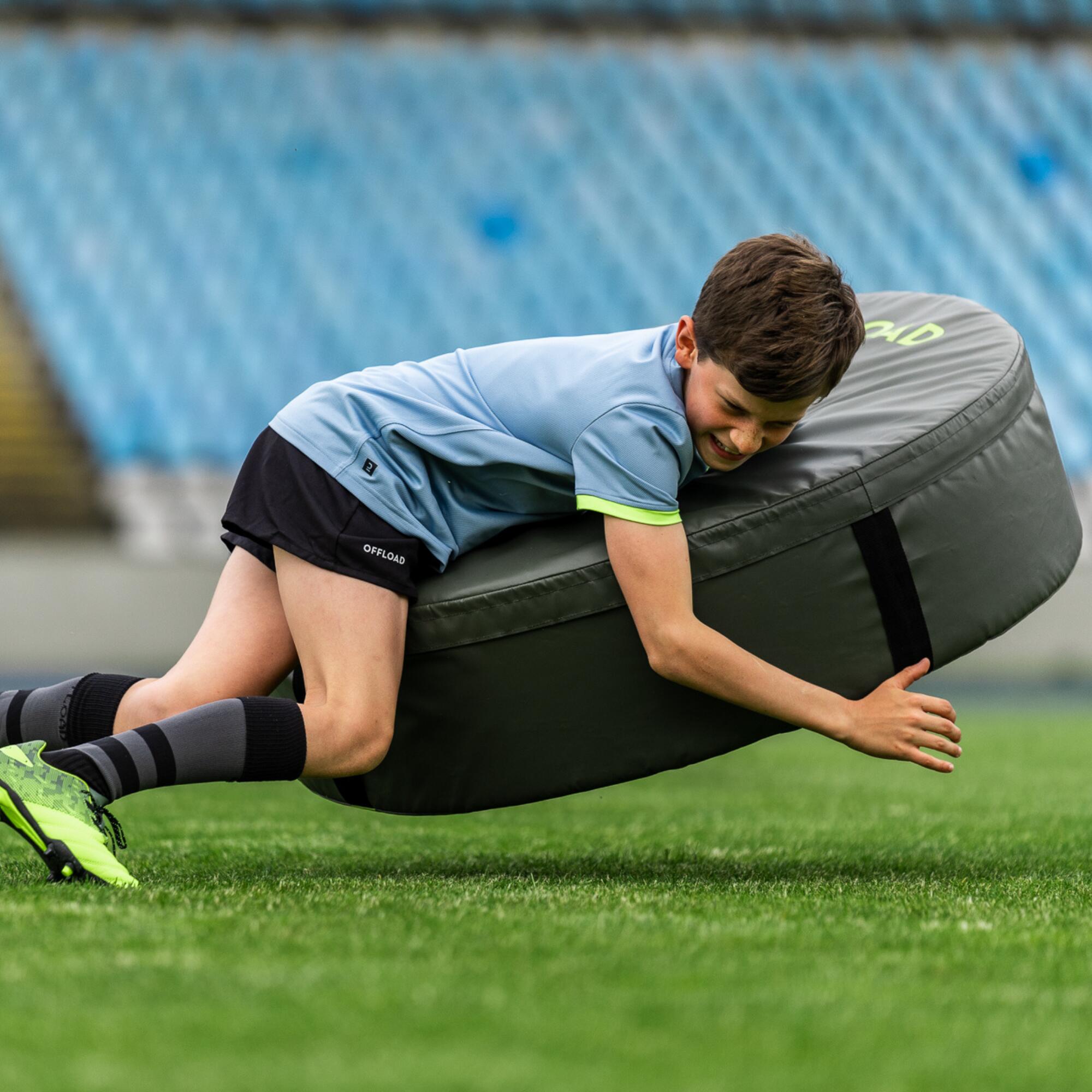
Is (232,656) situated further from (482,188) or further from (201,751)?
(482,188)

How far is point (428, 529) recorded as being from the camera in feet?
8.11

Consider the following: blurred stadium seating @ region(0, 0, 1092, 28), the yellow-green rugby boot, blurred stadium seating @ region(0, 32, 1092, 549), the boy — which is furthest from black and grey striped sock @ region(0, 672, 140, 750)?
blurred stadium seating @ region(0, 0, 1092, 28)

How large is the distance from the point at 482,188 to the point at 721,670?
11.9 m

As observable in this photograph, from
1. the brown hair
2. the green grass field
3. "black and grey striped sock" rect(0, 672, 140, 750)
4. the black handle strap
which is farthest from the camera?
"black and grey striped sock" rect(0, 672, 140, 750)

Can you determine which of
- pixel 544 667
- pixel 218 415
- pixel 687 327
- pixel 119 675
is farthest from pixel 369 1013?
pixel 218 415

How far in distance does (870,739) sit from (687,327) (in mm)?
717

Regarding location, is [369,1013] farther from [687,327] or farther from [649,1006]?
[687,327]

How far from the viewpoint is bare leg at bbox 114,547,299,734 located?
97.9 inches

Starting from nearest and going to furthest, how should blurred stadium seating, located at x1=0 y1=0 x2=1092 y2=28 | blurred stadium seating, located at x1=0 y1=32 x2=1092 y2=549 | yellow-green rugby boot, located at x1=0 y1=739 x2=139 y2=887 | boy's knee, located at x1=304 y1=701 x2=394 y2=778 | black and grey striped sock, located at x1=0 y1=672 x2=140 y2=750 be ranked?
yellow-green rugby boot, located at x1=0 y1=739 x2=139 y2=887
boy's knee, located at x1=304 y1=701 x2=394 y2=778
black and grey striped sock, located at x1=0 y1=672 x2=140 y2=750
blurred stadium seating, located at x1=0 y1=32 x2=1092 y2=549
blurred stadium seating, located at x1=0 y1=0 x2=1092 y2=28

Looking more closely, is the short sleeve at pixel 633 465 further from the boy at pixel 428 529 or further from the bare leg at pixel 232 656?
the bare leg at pixel 232 656

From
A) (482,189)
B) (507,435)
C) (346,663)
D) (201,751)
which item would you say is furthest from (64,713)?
(482,189)

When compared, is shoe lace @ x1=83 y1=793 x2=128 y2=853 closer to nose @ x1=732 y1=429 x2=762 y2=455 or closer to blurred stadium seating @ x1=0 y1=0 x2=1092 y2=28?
nose @ x1=732 y1=429 x2=762 y2=455

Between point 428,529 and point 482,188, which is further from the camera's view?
point 482,188

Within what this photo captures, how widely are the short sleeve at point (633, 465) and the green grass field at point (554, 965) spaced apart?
0.59m
